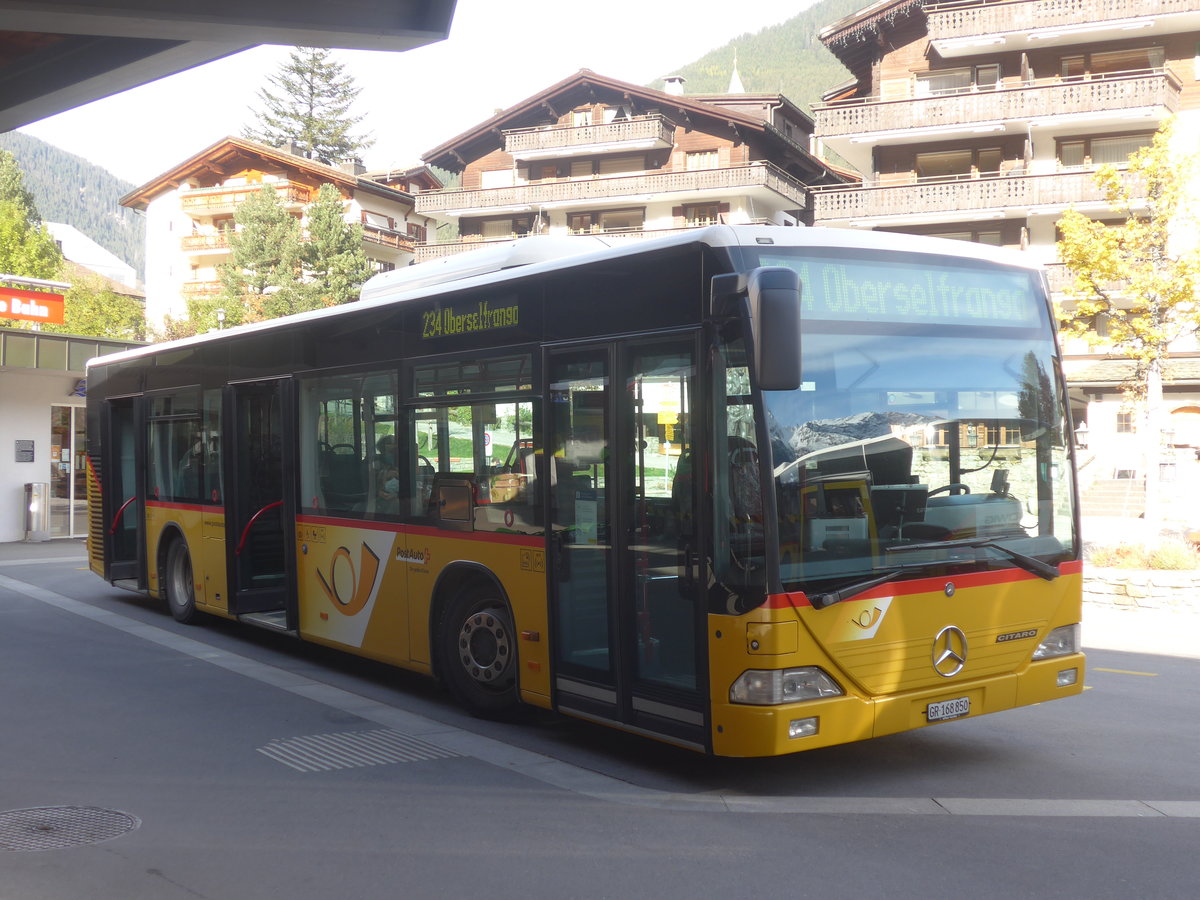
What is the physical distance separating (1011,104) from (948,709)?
3738cm

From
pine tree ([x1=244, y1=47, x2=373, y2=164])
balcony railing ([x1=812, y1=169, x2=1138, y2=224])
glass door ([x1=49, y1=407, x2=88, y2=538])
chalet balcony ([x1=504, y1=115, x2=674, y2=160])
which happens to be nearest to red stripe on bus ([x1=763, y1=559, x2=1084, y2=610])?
glass door ([x1=49, y1=407, x2=88, y2=538])

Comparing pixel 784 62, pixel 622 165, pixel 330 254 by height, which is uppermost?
pixel 784 62

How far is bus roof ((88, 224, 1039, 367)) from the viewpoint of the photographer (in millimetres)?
6449

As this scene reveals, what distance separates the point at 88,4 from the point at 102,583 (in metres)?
13.4

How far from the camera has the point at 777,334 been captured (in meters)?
5.81

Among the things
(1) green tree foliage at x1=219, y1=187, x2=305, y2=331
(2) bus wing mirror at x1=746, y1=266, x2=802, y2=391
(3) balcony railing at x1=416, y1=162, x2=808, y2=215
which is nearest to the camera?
(2) bus wing mirror at x1=746, y1=266, x2=802, y2=391

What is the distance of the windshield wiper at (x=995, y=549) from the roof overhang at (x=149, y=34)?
369 centimetres

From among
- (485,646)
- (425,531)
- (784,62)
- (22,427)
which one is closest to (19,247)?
(22,427)

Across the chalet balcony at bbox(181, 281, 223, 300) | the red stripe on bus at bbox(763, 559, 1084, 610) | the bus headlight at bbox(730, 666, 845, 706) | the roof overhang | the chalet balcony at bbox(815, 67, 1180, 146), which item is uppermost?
the chalet balcony at bbox(815, 67, 1180, 146)

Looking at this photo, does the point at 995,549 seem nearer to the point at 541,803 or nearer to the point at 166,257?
the point at 541,803

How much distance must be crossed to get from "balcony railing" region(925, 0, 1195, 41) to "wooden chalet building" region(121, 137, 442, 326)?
33.1 metres

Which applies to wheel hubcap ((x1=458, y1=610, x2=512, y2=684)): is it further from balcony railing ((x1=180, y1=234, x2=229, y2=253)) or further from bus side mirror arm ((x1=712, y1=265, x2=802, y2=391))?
balcony railing ((x1=180, y1=234, x2=229, y2=253))

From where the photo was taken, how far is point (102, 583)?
17672 mm

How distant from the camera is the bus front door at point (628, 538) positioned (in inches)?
255
